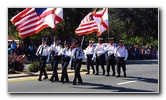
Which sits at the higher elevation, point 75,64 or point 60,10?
point 60,10

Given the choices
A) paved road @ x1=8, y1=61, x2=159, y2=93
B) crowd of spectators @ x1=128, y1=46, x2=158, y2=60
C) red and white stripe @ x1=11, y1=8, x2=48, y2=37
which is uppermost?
red and white stripe @ x1=11, y1=8, x2=48, y2=37

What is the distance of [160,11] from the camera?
31.1 ft

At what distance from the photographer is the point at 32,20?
1112cm

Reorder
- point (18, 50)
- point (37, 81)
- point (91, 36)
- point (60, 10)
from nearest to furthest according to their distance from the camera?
1. point (60, 10)
2. point (37, 81)
3. point (18, 50)
4. point (91, 36)

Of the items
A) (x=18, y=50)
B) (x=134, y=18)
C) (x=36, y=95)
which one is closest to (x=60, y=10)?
(x=36, y=95)

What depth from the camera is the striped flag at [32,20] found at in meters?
10.7

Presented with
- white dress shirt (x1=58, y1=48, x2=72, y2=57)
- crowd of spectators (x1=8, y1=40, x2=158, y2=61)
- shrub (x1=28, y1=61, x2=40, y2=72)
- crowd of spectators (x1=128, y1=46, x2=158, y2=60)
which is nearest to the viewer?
white dress shirt (x1=58, y1=48, x2=72, y2=57)

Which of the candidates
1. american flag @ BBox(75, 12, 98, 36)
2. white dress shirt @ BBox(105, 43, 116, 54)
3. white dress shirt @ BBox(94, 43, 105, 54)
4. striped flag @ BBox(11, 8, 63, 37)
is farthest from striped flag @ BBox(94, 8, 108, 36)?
striped flag @ BBox(11, 8, 63, 37)

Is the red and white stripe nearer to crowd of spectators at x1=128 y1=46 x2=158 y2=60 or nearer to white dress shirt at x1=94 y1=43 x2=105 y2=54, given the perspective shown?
white dress shirt at x1=94 y1=43 x2=105 y2=54

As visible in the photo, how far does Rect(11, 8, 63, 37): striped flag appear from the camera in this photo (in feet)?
35.1

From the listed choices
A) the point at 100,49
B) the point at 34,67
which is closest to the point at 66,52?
the point at 100,49

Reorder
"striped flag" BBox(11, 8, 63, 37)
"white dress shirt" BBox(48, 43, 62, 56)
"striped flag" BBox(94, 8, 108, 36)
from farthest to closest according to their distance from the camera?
1. "striped flag" BBox(94, 8, 108, 36)
2. "white dress shirt" BBox(48, 43, 62, 56)
3. "striped flag" BBox(11, 8, 63, 37)
